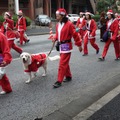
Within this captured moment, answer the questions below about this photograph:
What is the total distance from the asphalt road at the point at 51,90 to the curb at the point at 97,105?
0.38ft

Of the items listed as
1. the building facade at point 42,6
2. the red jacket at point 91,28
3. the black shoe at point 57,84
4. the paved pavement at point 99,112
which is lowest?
the paved pavement at point 99,112

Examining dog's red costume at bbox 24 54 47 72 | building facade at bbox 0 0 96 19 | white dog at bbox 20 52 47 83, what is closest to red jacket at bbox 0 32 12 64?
white dog at bbox 20 52 47 83

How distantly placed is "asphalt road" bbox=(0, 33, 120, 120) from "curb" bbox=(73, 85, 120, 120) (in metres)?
0.11

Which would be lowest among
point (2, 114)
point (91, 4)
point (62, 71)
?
point (2, 114)

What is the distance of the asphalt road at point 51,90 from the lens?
5051 mm

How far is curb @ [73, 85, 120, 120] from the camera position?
4.73 meters

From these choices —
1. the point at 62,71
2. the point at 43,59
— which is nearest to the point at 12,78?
the point at 43,59

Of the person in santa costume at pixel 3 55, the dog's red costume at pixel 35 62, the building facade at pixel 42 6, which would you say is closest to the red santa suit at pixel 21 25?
the dog's red costume at pixel 35 62

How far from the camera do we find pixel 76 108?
200 inches

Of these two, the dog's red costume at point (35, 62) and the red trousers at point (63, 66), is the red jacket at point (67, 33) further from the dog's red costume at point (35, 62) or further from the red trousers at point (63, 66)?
the dog's red costume at point (35, 62)

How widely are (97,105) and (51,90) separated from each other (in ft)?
4.49

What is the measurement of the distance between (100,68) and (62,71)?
2.57 meters

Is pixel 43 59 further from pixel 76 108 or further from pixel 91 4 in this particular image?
pixel 91 4

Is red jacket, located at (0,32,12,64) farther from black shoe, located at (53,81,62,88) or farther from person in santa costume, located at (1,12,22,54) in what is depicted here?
person in santa costume, located at (1,12,22,54)
